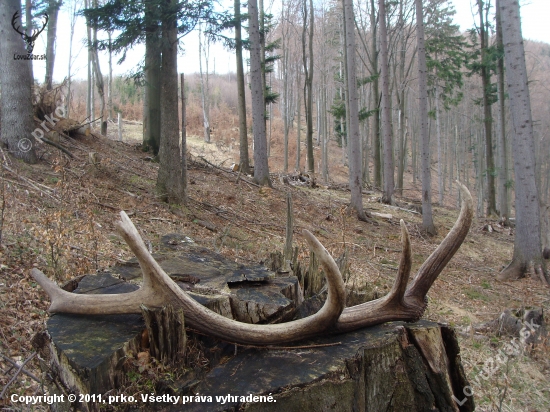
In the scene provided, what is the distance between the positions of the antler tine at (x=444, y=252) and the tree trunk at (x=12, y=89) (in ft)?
30.3

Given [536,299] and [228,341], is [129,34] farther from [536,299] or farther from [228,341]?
[536,299]

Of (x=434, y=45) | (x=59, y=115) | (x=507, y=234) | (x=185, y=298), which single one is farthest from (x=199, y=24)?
→ (x=434, y=45)

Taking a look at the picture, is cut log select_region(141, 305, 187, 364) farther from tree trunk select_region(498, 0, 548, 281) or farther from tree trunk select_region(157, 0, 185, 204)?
tree trunk select_region(498, 0, 548, 281)

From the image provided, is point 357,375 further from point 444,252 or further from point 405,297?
point 444,252

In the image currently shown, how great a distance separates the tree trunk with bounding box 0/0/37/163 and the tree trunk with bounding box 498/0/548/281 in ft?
35.1

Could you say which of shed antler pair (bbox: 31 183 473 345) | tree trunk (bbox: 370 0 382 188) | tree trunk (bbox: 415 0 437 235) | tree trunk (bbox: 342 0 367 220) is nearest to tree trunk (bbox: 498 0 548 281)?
tree trunk (bbox: 415 0 437 235)

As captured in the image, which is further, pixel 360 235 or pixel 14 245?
pixel 360 235

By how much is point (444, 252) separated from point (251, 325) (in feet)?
3.77

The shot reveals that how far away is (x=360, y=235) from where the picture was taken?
11945 millimetres

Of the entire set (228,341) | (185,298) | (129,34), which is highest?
(129,34)

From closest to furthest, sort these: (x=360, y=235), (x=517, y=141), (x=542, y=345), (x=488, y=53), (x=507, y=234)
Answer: (x=542, y=345), (x=517, y=141), (x=360, y=235), (x=507, y=234), (x=488, y=53)

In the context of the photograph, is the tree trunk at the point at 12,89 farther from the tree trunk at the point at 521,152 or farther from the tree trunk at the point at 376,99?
the tree trunk at the point at 376,99

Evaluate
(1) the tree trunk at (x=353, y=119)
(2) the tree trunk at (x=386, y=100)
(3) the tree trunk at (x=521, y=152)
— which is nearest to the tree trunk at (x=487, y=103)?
(2) the tree trunk at (x=386, y=100)

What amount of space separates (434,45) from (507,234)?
1143 cm
